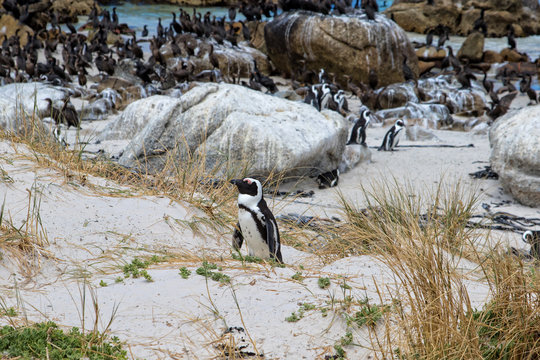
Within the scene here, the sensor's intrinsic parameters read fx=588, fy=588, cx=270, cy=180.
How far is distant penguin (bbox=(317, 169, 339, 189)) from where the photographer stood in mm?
7703

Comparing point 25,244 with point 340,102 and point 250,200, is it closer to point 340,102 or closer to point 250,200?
point 250,200

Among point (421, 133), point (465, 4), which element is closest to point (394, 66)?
point (421, 133)

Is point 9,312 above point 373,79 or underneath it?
above

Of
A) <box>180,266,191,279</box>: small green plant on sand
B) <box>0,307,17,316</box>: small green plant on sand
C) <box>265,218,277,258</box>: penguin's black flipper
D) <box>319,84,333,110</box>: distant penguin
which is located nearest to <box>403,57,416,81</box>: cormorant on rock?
<box>319,84,333,110</box>: distant penguin

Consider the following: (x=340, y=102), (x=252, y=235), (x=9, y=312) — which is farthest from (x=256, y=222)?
(x=340, y=102)

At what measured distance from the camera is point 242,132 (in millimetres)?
7070

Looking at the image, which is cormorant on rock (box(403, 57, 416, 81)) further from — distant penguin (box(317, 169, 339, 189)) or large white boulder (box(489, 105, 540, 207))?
distant penguin (box(317, 169, 339, 189))

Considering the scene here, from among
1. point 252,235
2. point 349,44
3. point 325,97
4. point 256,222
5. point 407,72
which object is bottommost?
point 325,97

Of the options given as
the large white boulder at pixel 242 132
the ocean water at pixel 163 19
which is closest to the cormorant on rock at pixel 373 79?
Result: the large white boulder at pixel 242 132

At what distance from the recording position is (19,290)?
2.92 metres

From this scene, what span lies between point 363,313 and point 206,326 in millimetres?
673

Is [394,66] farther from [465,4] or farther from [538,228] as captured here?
[465,4]

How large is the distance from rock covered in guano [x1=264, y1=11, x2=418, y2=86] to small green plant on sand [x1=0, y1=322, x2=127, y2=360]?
50.3 feet

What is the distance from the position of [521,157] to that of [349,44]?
10487mm
